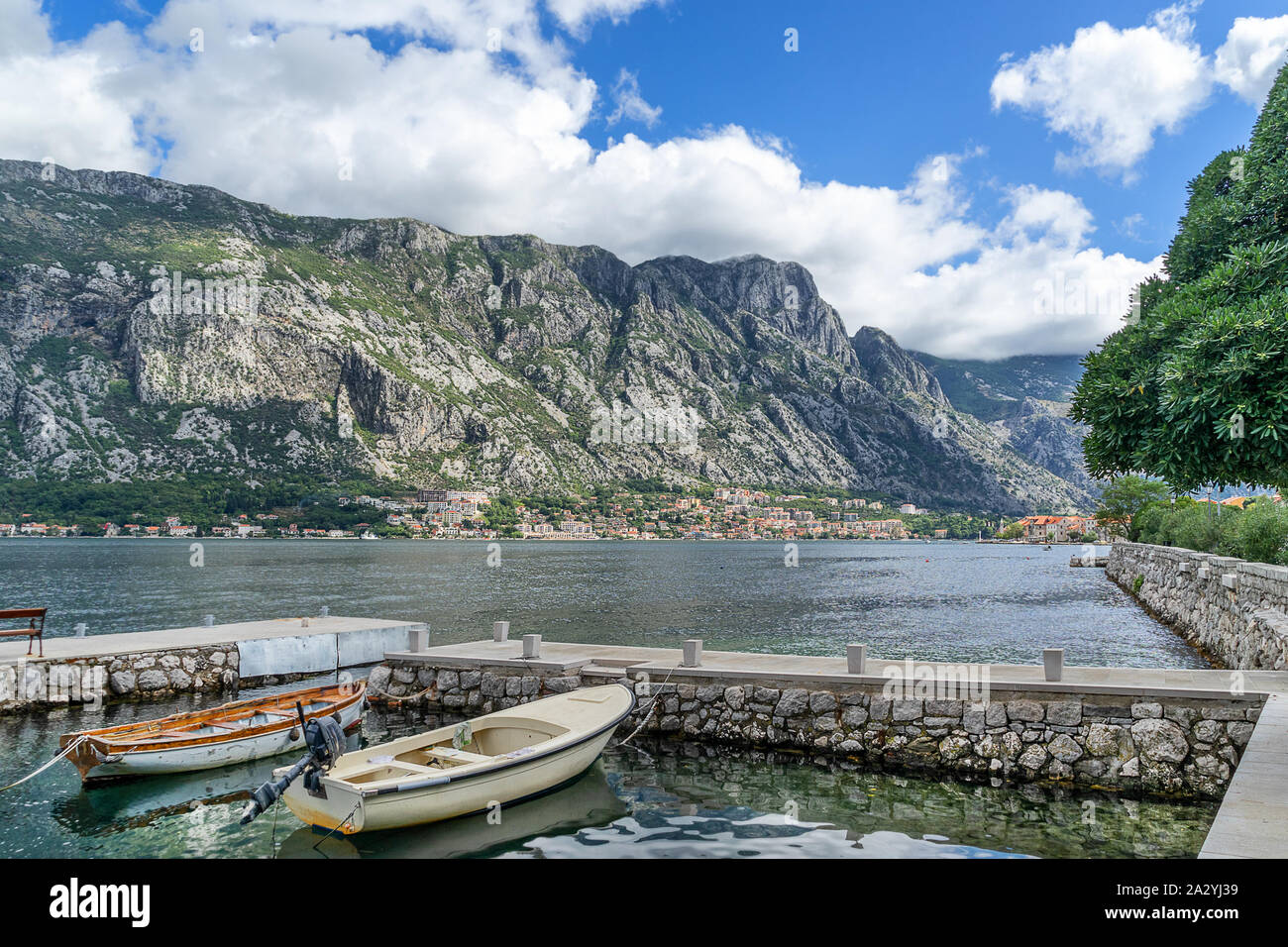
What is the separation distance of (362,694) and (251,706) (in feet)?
7.95

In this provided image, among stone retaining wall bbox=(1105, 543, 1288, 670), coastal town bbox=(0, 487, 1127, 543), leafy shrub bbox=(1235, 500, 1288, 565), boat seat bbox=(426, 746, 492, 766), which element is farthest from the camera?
coastal town bbox=(0, 487, 1127, 543)

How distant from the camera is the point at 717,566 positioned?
89125 mm

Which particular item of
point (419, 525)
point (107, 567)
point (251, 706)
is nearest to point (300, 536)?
point (419, 525)

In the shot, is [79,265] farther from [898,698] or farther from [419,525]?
[898,698]

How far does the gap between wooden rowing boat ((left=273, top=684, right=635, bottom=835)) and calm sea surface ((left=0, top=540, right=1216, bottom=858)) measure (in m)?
0.38

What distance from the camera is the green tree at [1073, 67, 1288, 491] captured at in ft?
29.9

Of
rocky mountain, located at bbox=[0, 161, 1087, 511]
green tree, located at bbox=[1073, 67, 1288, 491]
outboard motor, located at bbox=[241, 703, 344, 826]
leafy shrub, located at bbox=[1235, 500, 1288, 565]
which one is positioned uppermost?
rocky mountain, located at bbox=[0, 161, 1087, 511]

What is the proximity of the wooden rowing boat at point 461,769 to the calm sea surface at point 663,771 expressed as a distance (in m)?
0.38

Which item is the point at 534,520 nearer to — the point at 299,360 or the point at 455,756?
the point at 299,360

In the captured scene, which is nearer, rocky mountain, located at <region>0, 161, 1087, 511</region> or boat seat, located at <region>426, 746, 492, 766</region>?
boat seat, located at <region>426, 746, 492, 766</region>

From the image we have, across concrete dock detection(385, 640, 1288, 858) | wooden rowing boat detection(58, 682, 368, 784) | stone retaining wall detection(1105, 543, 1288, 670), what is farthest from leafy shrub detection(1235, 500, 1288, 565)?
wooden rowing boat detection(58, 682, 368, 784)

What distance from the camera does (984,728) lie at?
13.0 m

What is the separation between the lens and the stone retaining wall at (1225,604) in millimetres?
16250

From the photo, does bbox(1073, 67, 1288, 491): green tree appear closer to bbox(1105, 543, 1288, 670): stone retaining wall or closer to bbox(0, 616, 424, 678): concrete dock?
bbox(1105, 543, 1288, 670): stone retaining wall
